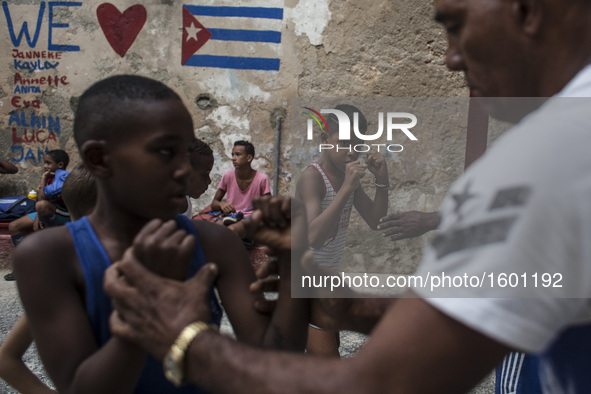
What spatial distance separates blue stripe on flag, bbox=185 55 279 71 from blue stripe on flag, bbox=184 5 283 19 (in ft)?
1.58

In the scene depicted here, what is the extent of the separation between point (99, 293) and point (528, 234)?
1.00 metres

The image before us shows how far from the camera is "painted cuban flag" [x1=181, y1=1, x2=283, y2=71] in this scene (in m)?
5.80

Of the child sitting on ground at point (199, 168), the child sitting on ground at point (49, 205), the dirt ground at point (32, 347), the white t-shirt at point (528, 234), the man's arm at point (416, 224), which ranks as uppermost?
the white t-shirt at point (528, 234)

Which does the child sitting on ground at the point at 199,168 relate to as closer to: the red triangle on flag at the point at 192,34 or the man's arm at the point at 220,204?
the man's arm at the point at 220,204

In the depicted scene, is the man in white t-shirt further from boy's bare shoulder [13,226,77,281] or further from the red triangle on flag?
the red triangle on flag

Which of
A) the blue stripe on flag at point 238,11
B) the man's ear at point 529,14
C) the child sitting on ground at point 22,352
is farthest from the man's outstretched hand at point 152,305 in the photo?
the blue stripe on flag at point 238,11

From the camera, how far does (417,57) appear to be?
18.7 feet

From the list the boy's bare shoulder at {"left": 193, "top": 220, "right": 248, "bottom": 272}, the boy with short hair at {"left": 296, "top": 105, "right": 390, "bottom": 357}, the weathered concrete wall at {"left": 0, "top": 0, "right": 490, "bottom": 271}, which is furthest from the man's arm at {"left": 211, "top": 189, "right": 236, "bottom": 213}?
the boy's bare shoulder at {"left": 193, "top": 220, "right": 248, "bottom": 272}

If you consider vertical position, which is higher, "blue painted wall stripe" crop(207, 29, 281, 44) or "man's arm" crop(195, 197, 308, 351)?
"blue painted wall stripe" crop(207, 29, 281, 44)

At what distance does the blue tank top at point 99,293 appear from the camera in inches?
49.8

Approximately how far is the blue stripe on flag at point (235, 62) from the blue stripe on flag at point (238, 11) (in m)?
0.48

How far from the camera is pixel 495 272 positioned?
31.0 inches

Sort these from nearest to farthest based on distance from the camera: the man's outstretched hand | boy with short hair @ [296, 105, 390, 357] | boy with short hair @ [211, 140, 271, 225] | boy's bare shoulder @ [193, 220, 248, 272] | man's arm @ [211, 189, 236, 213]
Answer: the man's outstretched hand, boy's bare shoulder @ [193, 220, 248, 272], boy with short hair @ [296, 105, 390, 357], man's arm @ [211, 189, 236, 213], boy with short hair @ [211, 140, 271, 225]

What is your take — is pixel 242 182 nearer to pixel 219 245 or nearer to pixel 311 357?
pixel 219 245
